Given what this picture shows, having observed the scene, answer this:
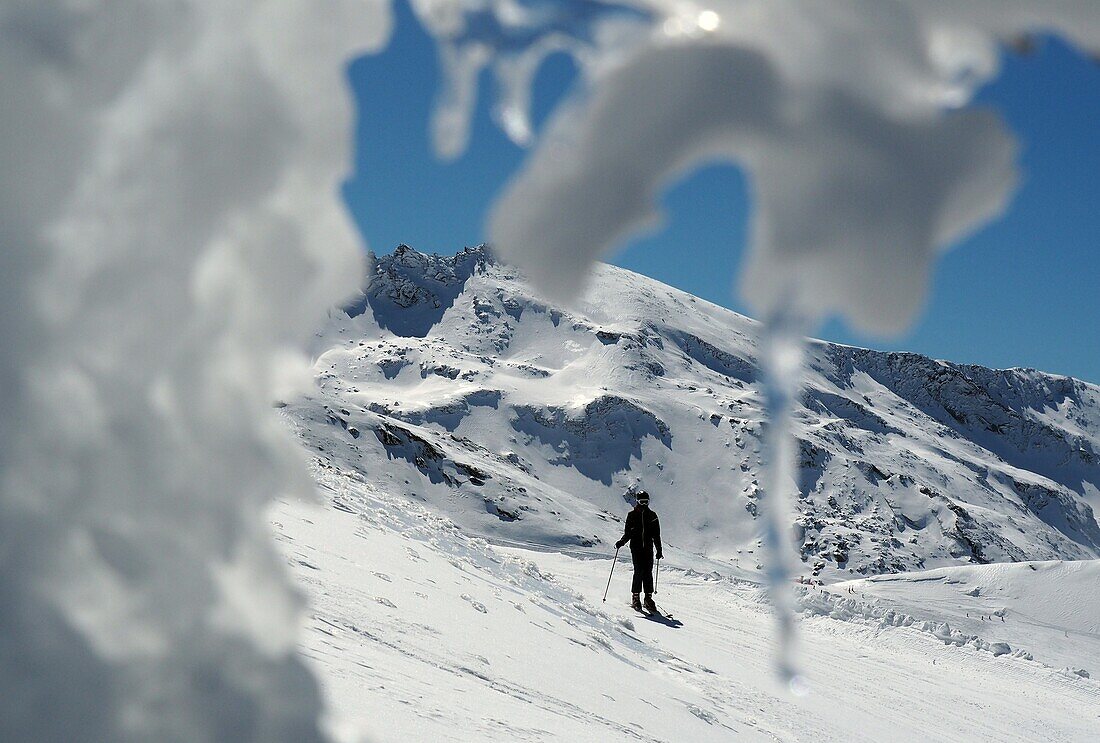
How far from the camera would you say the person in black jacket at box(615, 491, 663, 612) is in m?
10.4

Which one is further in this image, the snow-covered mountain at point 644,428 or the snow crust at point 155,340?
the snow-covered mountain at point 644,428

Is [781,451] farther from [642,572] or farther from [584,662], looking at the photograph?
[642,572]

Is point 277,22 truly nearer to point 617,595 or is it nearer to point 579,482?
point 617,595

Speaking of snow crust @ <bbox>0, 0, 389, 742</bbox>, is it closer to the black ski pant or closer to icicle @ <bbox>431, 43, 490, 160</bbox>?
icicle @ <bbox>431, 43, 490, 160</bbox>

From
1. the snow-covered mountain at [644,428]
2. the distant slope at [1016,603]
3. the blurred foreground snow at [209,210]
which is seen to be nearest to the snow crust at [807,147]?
the blurred foreground snow at [209,210]

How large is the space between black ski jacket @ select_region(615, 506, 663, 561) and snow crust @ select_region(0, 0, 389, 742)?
9576mm

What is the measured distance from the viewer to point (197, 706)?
4.35 feet

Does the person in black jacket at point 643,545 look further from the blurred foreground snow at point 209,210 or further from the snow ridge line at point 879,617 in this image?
the blurred foreground snow at point 209,210

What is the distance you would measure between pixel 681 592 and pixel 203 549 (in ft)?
42.5

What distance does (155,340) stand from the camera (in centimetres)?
132

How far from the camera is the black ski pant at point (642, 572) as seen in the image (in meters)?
10.4

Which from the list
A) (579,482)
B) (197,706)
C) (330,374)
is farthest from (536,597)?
(330,374)

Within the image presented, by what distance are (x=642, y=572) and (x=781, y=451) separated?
969cm

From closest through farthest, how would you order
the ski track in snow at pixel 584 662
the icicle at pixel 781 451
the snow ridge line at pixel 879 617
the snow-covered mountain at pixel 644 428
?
the icicle at pixel 781 451 < the ski track in snow at pixel 584 662 < the snow ridge line at pixel 879 617 < the snow-covered mountain at pixel 644 428
